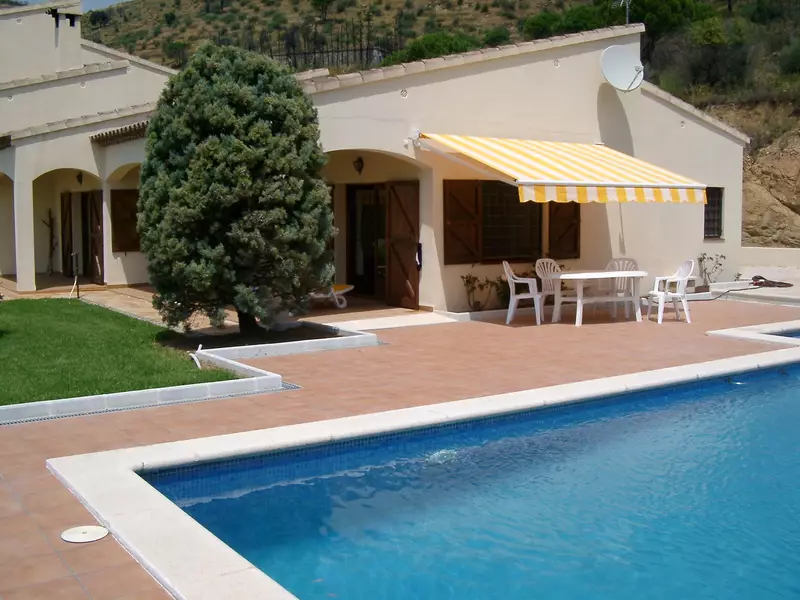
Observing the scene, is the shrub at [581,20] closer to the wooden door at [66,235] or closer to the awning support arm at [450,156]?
the wooden door at [66,235]

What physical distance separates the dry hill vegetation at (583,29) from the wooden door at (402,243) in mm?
22355

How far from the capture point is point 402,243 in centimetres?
1922

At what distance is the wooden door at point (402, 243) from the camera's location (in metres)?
18.8

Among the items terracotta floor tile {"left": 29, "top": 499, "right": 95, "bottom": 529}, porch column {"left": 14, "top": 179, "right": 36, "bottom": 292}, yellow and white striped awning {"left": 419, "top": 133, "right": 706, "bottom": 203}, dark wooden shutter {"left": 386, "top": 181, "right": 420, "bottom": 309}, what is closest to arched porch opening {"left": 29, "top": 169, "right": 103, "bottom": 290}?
porch column {"left": 14, "top": 179, "right": 36, "bottom": 292}

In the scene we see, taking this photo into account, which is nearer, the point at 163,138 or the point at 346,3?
the point at 163,138

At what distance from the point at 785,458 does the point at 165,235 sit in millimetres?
8942

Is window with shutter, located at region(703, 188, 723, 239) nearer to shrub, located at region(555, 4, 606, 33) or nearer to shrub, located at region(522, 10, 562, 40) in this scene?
shrub, located at region(555, 4, 606, 33)

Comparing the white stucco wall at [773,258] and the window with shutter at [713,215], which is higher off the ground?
the window with shutter at [713,215]

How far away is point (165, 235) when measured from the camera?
13664 millimetres

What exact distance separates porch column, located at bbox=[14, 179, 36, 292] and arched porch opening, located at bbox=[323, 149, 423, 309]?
7.08m

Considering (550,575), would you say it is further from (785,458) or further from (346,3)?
(346,3)

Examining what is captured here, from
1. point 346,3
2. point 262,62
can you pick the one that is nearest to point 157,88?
point 262,62

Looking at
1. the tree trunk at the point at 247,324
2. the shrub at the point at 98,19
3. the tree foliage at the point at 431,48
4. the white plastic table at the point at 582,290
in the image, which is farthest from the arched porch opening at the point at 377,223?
the shrub at the point at 98,19

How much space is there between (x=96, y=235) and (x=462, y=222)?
10.9 m
